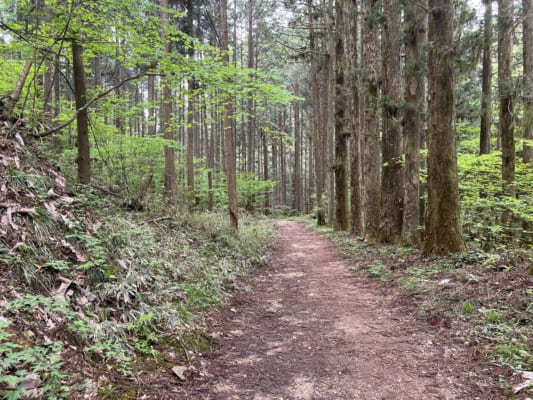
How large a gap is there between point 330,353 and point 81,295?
299 centimetres

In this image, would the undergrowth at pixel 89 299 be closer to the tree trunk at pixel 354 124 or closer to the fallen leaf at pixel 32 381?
the fallen leaf at pixel 32 381

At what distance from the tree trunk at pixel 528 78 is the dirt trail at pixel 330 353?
784cm

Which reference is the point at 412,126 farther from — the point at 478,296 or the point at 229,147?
the point at 478,296

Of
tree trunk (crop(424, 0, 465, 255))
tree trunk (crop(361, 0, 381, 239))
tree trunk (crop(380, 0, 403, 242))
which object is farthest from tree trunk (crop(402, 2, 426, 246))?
tree trunk (crop(424, 0, 465, 255))

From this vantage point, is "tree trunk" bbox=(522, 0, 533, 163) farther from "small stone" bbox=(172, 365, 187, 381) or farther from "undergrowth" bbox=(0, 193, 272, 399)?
"small stone" bbox=(172, 365, 187, 381)

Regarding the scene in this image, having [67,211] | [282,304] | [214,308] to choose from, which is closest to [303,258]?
[282,304]

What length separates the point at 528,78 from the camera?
9.96m

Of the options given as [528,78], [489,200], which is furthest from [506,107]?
[489,200]

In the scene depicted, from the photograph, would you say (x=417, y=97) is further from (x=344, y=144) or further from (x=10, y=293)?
(x=10, y=293)

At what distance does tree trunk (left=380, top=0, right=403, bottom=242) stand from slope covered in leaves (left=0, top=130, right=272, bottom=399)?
613 centimetres

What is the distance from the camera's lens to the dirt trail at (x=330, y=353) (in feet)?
10.3

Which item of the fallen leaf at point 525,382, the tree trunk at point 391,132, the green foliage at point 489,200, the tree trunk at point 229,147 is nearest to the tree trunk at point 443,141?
the tree trunk at point 391,132

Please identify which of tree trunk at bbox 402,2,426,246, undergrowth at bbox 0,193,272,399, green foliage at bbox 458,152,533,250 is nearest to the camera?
undergrowth at bbox 0,193,272,399

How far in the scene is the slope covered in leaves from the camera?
105 inches
